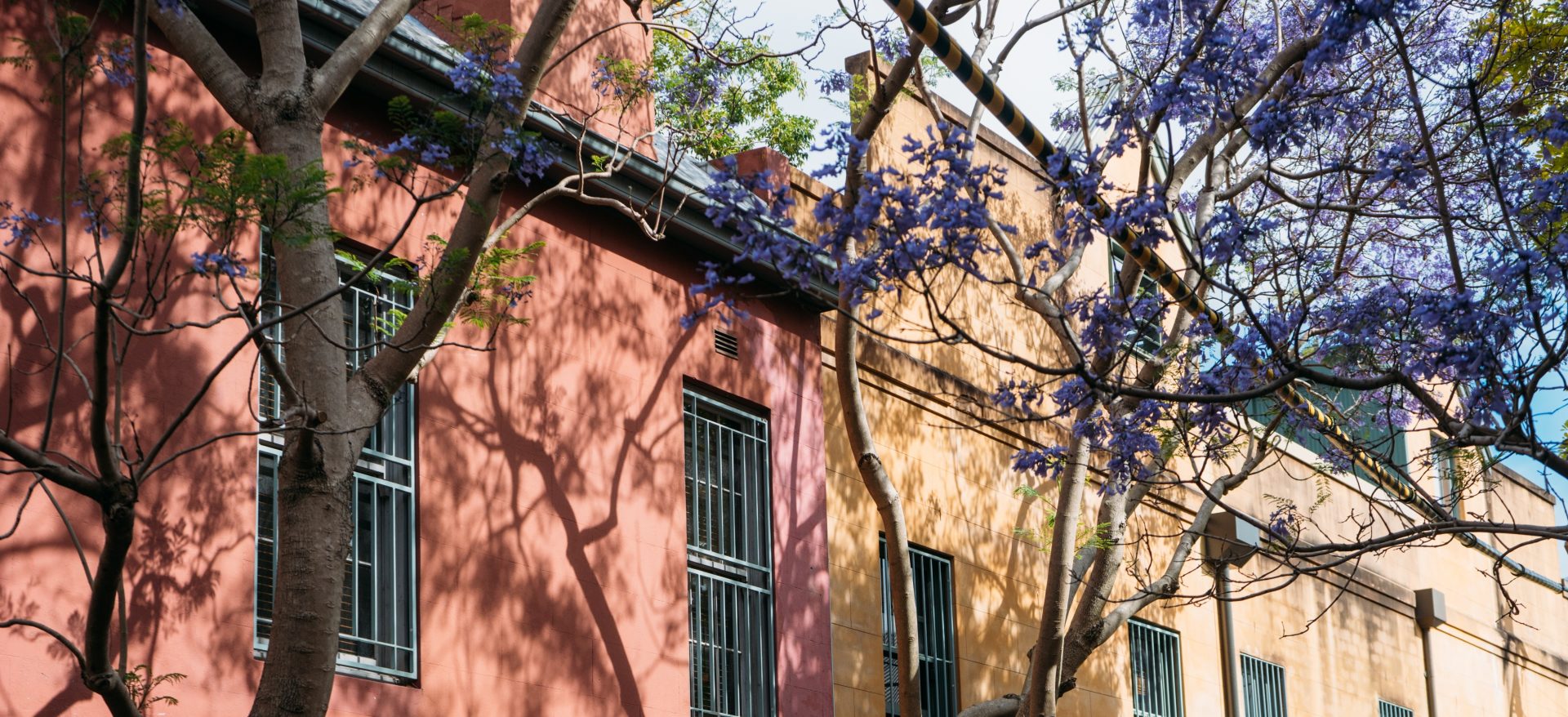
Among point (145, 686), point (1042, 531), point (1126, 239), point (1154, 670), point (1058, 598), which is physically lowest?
point (145, 686)

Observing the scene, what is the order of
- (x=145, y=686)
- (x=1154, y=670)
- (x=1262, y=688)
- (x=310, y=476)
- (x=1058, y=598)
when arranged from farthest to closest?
(x=1262, y=688)
(x=1154, y=670)
(x=1058, y=598)
(x=145, y=686)
(x=310, y=476)

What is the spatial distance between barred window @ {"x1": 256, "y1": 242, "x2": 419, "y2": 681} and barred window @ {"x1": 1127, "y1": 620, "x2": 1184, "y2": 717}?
31.6 ft

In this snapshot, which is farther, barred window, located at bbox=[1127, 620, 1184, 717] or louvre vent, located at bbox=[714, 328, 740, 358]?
barred window, located at bbox=[1127, 620, 1184, 717]

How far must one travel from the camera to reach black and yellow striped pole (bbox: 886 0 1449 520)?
10258 millimetres

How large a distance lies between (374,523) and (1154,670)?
10584 millimetres

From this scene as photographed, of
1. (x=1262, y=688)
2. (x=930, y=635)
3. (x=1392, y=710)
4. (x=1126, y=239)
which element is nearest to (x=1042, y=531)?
(x=930, y=635)

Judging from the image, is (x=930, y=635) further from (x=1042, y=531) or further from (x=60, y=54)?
(x=60, y=54)

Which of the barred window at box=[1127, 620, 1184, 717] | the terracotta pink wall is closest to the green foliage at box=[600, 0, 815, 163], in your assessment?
the terracotta pink wall

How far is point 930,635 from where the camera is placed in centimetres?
1586

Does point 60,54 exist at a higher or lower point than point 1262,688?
higher

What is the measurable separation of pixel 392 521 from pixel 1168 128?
17.1 feet

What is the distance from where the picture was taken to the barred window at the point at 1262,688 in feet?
68.5

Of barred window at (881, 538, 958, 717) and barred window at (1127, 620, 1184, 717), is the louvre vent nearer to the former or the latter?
barred window at (881, 538, 958, 717)

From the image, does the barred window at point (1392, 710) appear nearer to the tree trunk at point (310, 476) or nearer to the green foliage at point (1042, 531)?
the green foliage at point (1042, 531)
